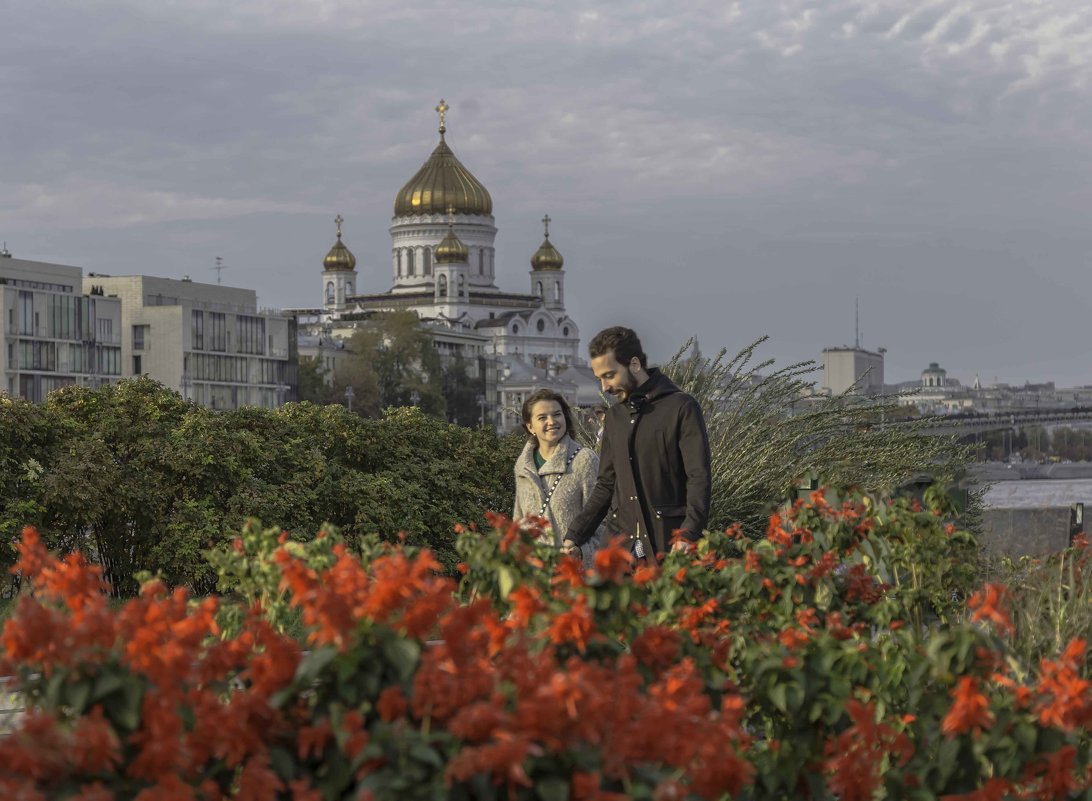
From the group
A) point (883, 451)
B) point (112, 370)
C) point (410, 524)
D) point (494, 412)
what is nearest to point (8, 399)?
point (410, 524)

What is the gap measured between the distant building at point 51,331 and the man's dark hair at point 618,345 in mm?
67460

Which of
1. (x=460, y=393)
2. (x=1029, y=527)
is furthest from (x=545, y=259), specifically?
(x=1029, y=527)

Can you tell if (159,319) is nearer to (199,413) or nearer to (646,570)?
(199,413)

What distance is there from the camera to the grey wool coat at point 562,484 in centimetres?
734

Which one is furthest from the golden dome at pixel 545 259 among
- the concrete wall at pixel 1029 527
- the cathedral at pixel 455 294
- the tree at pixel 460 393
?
the concrete wall at pixel 1029 527

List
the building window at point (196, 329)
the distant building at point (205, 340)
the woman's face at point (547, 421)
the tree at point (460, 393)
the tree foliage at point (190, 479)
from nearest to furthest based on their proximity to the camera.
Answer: the woman's face at point (547, 421) → the tree foliage at point (190, 479) → the distant building at point (205, 340) → the building window at point (196, 329) → the tree at point (460, 393)

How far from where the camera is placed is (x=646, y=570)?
4492mm

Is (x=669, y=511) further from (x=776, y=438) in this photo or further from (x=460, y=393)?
(x=460, y=393)

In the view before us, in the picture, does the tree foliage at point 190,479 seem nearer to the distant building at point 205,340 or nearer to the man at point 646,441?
the man at point 646,441

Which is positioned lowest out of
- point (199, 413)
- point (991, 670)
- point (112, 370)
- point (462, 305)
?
point (991, 670)

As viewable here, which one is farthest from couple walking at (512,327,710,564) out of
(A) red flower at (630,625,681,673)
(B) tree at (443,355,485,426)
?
(B) tree at (443,355,485,426)

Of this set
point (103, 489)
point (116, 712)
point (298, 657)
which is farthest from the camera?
point (103, 489)

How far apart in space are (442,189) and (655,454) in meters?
136

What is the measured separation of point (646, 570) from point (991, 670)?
→ 40.5 inches
